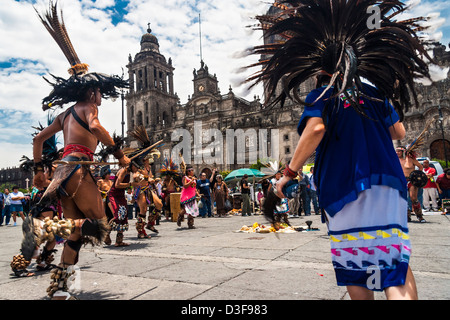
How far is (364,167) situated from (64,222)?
2.52 metres

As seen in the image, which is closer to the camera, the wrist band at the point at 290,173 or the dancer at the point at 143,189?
the wrist band at the point at 290,173

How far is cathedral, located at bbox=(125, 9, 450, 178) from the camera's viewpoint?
37.7m

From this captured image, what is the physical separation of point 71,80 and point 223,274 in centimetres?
276

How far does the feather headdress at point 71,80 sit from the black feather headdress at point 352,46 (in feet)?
6.87

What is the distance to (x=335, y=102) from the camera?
6.61 feet

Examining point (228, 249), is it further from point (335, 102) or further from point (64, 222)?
point (335, 102)

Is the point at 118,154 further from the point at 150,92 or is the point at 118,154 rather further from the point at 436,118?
the point at 150,92

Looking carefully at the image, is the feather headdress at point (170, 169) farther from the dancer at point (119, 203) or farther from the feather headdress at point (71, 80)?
the feather headdress at point (71, 80)

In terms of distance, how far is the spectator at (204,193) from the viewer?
544 inches

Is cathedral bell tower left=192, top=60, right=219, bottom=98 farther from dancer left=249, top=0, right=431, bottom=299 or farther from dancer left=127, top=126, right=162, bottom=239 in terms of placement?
dancer left=249, top=0, right=431, bottom=299

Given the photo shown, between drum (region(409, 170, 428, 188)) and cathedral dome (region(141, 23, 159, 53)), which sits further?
cathedral dome (region(141, 23, 159, 53))

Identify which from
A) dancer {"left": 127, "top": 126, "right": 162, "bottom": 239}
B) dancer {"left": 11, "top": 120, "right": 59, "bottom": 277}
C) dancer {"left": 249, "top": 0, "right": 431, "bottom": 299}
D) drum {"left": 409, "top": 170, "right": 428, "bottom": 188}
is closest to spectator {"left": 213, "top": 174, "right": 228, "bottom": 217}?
dancer {"left": 127, "top": 126, "right": 162, "bottom": 239}

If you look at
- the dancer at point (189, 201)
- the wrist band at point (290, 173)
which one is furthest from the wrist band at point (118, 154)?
the dancer at point (189, 201)

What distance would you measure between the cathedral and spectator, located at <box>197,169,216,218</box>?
25582 millimetres
